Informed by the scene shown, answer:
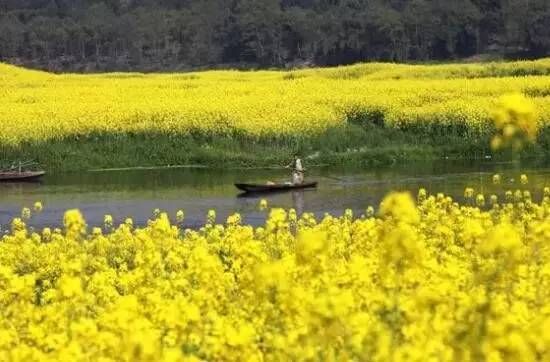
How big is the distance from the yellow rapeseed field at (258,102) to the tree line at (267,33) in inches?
1103

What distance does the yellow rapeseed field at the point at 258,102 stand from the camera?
104 feet

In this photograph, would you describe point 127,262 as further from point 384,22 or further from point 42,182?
point 384,22

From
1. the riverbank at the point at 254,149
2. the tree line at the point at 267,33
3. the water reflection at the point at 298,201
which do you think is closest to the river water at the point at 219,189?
the water reflection at the point at 298,201

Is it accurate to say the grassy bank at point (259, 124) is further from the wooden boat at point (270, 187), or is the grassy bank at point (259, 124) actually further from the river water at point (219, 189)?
the wooden boat at point (270, 187)

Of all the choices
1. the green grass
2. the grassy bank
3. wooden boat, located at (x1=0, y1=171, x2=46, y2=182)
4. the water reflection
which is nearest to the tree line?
the grassy bank

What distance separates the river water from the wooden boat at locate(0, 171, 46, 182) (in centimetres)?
15

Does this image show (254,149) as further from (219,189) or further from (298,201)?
(298,201)

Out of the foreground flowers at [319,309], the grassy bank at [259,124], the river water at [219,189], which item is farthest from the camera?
the grassy bank at [259,124]

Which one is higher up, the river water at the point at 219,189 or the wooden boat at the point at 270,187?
the wooden boat at the point at 270,187

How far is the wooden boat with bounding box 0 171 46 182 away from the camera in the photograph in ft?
85.8

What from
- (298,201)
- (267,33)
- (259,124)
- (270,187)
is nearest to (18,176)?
(270,187)

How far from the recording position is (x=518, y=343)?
4824mm

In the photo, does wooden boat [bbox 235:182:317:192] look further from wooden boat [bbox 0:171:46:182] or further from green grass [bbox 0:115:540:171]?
green grass [bbox 0:115:540:171]

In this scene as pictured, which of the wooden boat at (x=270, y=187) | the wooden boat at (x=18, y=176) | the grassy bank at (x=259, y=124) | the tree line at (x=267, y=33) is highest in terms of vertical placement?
the tree line at (x=267, y=33)
